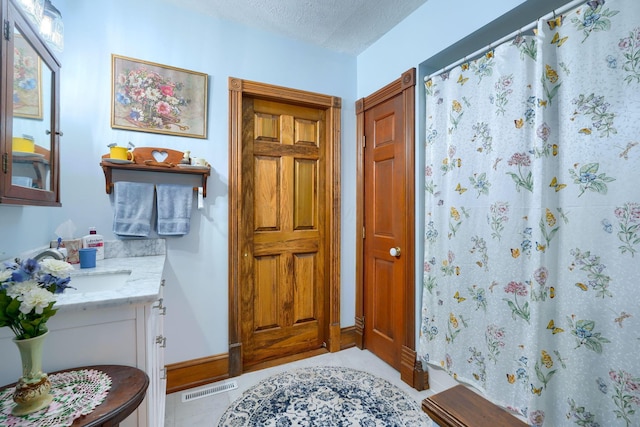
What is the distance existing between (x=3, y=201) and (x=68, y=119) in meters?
1.02

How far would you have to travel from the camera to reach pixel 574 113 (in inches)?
45.9

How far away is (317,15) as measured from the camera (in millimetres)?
1967

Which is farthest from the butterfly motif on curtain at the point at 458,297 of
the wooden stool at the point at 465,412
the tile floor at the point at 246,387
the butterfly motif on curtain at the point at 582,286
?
the wooden stool at the point at 465,412

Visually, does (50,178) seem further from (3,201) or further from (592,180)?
(592,180)

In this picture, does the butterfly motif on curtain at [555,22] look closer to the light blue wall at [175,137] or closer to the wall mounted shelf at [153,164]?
the light blue wall at [175,137]

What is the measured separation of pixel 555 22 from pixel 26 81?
2.18m

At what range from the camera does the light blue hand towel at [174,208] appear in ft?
5.90

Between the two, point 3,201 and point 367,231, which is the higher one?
point 3,201

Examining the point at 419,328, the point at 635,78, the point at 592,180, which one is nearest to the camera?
the point at 635,78

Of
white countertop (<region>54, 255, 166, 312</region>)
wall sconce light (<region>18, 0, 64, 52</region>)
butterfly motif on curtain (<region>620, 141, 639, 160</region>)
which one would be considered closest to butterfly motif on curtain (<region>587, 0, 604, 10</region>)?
butterfly motif on curtain (<region>620, 141, 639, 160</region>)

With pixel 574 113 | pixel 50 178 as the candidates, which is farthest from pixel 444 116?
pixel 50 178

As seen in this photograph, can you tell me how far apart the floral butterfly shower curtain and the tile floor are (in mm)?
533

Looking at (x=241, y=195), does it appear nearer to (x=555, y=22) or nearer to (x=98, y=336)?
(x=98, y=336)

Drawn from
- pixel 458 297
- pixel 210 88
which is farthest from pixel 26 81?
pixel 458 297
